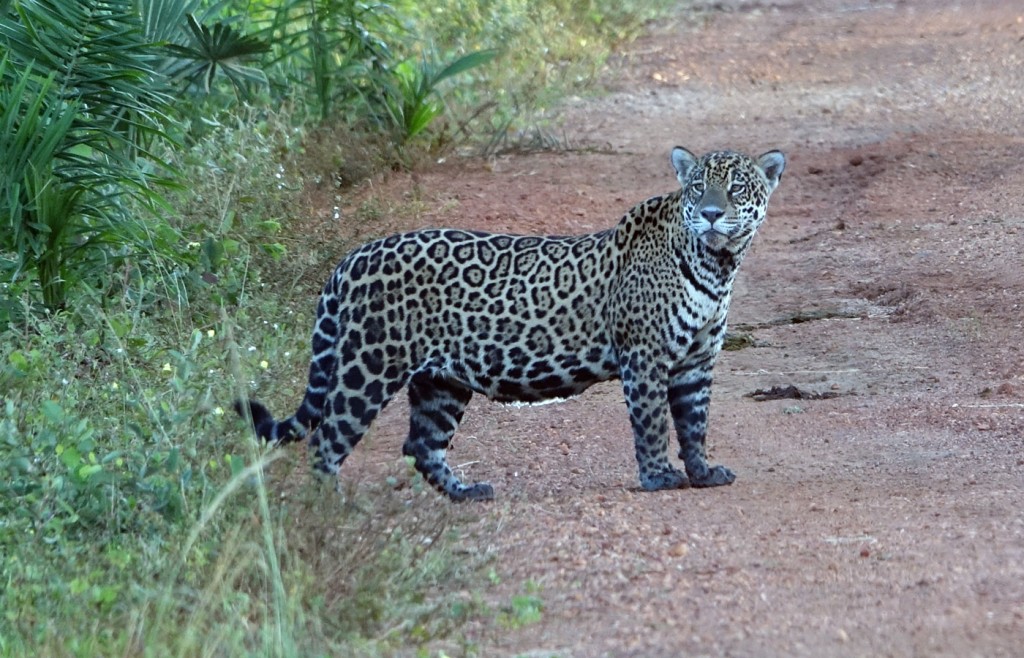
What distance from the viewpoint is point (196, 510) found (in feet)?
19.9

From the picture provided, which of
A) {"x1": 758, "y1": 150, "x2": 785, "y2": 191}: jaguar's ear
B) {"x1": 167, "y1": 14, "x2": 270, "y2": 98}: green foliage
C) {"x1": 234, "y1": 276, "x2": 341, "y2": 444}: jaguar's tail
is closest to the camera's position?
{"x1": 234, "y1": 276, "x2": 341, "y2": 444}: jaguar's tail

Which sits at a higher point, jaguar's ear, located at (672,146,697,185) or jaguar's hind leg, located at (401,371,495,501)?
jaguar's ear, located at (672,146,697,185)

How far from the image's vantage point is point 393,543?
5.98 m

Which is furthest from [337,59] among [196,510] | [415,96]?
[196,510]

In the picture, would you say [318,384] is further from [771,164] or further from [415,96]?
[415,96]

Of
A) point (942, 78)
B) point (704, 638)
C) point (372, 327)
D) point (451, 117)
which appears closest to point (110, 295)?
point (372, 327)

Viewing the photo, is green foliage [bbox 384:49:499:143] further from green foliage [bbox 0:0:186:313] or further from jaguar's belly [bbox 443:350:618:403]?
jaguar's belly [bbox 443:350:618:403]

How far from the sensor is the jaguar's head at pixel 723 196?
7.37 m

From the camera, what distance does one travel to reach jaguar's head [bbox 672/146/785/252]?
737cm

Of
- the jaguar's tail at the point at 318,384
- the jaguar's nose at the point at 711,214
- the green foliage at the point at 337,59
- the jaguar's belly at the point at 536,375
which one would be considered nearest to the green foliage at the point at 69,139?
the jaguar's tail at the point at 318,384

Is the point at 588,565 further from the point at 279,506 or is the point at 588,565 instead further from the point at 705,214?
the point at 705,214

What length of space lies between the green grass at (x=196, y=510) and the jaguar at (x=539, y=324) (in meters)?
0.37

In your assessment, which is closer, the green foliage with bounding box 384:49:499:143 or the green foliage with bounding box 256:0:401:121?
the green foliage with bounding box 256:0:401:121

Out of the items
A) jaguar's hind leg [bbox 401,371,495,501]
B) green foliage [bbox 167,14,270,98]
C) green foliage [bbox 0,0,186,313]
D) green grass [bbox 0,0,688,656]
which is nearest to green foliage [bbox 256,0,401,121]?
green foliage [bbox 167,14,270,98]
